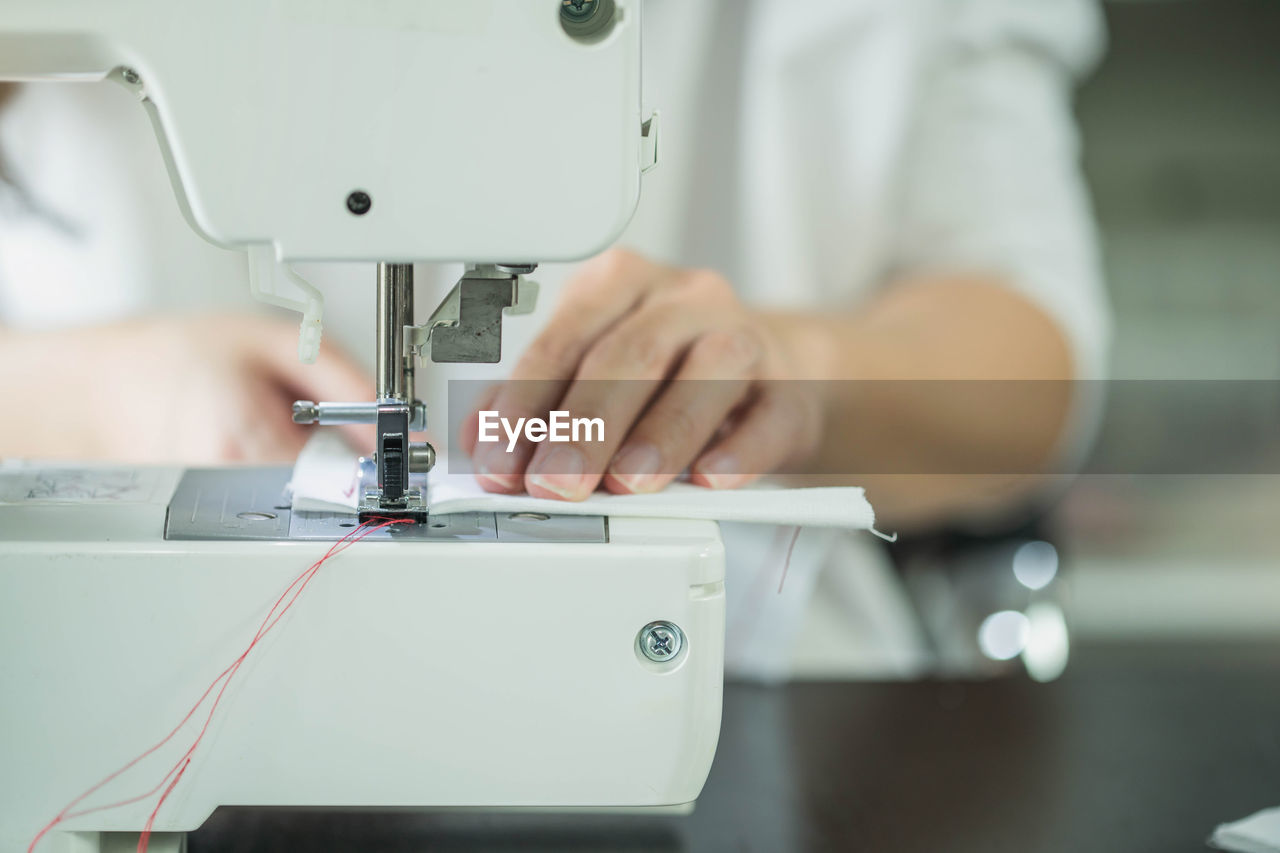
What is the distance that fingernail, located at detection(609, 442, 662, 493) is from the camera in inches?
22.6

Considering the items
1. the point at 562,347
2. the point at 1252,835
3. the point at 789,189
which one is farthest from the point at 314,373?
the point at 1252,835

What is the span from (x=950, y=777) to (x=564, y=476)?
33 centimetres

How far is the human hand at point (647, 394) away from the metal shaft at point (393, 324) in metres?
0.07

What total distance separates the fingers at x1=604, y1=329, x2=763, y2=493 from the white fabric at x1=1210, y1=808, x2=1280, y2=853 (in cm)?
36

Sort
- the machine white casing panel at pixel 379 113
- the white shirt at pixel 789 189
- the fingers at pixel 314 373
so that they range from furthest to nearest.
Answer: the white shirt at pixel 789 189
the fingers at pixel 314 373
the machine white casing panel at pixel 379 113

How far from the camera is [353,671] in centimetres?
49

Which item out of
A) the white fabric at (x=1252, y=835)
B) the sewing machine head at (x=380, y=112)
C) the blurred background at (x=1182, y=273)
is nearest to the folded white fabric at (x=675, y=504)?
the sewing machine head at (x=380, y=112)

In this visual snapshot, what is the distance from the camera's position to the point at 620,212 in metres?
0.49

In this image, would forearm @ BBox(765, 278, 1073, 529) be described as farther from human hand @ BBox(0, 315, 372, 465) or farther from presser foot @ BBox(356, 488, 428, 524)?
presser foot @ BBox(356, 488, 428, 524)

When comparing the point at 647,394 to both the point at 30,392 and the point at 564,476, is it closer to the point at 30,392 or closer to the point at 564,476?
the point at 564,476

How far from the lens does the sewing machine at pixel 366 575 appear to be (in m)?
0.48

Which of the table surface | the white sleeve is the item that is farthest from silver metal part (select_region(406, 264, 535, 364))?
the white sleeve

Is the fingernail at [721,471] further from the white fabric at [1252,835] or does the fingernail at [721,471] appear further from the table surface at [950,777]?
the white fabric at [1252,835]

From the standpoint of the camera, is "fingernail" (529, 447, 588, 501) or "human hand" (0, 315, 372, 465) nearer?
"fingernail" (529, 447, 588, 501)
